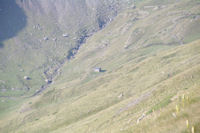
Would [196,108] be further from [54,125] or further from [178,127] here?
[54,125]

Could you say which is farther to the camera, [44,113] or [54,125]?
[44,113]

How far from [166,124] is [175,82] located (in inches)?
2031

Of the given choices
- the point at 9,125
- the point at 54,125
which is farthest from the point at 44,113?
the point at 54,125

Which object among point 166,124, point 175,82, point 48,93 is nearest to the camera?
point 166,124

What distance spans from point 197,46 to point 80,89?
4172 inches

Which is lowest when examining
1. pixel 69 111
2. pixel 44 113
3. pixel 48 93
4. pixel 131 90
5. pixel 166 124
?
pixel 48 93

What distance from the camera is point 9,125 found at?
14300cm

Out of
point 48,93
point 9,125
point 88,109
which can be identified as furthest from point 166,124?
point 48,93

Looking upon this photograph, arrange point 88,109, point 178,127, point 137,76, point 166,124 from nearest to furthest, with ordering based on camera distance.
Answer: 1. point 178,127
2. point 166,124
3. point 88,109
4. point 137,76

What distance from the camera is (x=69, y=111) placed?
341ft

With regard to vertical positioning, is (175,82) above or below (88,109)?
above

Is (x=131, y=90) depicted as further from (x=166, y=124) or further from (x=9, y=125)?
(x=9, y=125)

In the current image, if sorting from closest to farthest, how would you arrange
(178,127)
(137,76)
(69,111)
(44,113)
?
(178,127) < (69,111) < (137,76) < (44,113)

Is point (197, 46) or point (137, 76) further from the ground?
point (197, 46)
